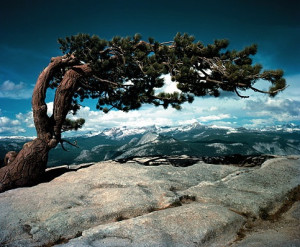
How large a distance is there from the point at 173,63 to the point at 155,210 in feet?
32.6

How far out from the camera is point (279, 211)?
398 inches

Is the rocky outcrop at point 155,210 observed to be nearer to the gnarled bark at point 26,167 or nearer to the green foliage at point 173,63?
the gnarled bark at point 26,167

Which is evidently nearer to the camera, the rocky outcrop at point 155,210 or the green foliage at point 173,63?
the rocky outcrop at point 155,210

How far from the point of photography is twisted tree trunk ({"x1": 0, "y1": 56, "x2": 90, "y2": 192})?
48.3 feet

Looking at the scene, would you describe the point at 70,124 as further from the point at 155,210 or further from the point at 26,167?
the point at 155,210

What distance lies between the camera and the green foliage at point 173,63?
12.1 metres

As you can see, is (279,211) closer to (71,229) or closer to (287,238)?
(287,238)

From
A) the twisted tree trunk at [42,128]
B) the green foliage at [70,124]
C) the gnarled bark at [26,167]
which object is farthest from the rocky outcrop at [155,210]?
the green foliage at [70,124]

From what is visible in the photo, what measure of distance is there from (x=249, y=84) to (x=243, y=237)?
8470mm

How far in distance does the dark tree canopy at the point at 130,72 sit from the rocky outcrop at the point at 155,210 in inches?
110

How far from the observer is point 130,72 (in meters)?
16.5

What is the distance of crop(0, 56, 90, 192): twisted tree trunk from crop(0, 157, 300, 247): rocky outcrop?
5.12ft

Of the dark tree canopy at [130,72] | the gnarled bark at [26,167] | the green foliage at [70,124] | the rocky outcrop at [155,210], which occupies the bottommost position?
the rocky outcrop at [155,210]

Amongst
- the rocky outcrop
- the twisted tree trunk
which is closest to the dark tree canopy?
the twisted tree trunk
